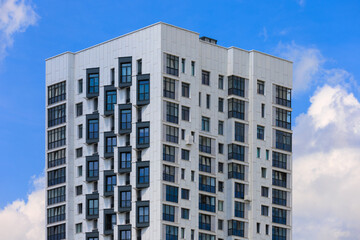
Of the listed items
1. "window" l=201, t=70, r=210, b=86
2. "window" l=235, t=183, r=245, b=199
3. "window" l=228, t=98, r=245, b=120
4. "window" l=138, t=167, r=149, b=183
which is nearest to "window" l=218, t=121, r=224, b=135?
"window" l=228, t=98, r=245, b=120

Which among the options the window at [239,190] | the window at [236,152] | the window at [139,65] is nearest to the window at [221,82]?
the window at [236,152]

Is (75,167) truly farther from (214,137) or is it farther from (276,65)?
(276,65)

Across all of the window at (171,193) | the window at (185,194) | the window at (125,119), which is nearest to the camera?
the window at (171,193)

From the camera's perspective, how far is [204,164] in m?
147

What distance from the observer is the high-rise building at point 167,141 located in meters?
142

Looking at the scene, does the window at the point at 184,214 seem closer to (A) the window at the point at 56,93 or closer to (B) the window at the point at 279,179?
(B) the window at the point at 279,179

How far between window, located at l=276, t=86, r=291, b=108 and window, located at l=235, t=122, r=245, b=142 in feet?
23.0

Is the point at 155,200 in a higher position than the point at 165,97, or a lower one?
lower

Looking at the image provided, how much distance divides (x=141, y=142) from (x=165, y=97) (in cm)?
593

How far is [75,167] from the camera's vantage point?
15150 cm

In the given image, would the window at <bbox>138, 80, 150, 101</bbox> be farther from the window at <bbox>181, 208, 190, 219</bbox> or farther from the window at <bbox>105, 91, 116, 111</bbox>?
the window at <bbox>181, 208, 190, 219</bbox>

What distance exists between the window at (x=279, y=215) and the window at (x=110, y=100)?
23898mm

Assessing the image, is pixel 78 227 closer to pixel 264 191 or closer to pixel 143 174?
pixel 143 174

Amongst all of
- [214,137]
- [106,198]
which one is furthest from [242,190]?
[106,198]
